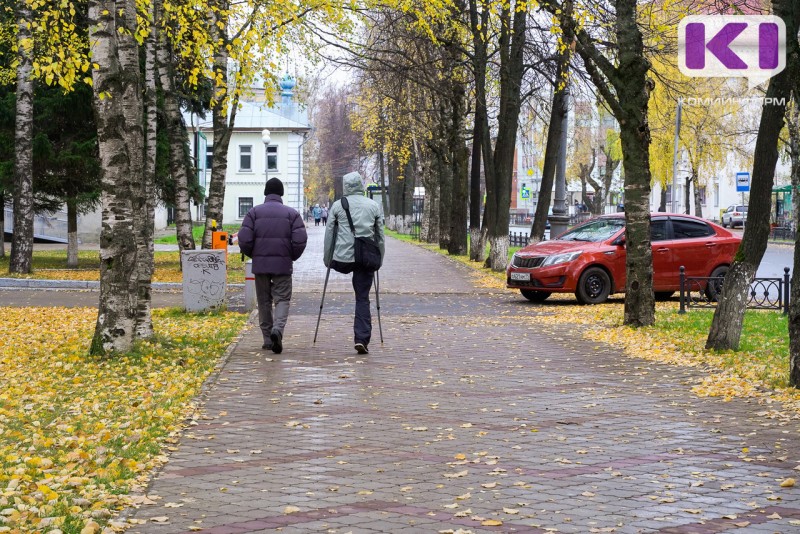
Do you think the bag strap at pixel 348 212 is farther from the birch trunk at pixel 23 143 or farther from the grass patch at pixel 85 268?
the birch trunk at pixel 23 143

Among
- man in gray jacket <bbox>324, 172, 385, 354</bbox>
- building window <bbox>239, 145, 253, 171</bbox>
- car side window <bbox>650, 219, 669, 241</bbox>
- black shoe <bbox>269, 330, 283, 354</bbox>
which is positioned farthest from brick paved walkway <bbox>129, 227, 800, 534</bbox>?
building window <bbox>239, 145, 253, 171</bbox>

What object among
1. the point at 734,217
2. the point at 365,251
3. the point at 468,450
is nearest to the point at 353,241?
the point at 365,251

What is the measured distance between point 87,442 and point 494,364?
523cm

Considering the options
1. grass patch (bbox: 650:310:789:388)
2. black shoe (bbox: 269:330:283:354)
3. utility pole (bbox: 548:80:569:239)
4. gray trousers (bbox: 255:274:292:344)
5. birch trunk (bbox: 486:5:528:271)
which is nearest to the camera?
grass patch (bbox: 650:310:789:388)

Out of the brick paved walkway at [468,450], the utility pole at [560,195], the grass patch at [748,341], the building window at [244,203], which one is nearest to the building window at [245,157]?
the building window at [244,203]

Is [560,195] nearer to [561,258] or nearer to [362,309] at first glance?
[561,258]

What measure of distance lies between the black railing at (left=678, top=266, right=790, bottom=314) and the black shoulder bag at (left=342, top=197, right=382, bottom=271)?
6.39 metres

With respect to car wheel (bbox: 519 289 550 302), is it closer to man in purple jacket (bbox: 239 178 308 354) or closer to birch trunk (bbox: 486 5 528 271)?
birch trunk (bbox: 486 5 528 271)

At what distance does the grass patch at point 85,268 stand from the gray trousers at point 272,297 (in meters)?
11.4

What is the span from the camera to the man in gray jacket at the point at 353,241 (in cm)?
1225

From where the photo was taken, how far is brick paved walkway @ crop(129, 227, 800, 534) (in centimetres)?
570

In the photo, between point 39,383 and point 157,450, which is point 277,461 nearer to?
point 157,450

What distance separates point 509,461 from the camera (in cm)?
698
